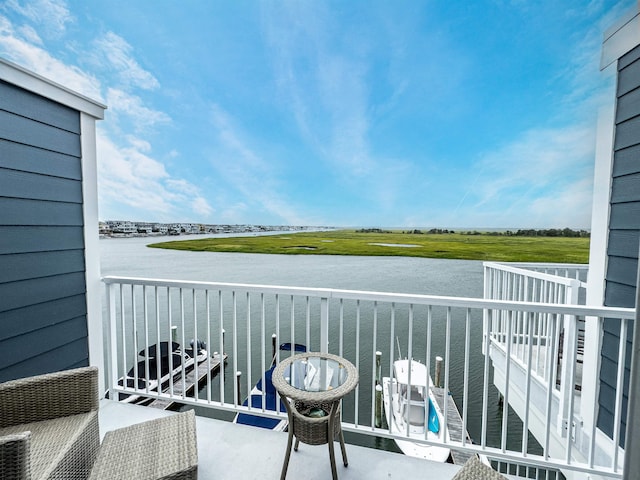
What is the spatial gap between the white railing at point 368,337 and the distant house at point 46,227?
0.80ft

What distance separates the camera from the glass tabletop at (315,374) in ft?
5.08

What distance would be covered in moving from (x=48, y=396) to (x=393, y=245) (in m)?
12.1

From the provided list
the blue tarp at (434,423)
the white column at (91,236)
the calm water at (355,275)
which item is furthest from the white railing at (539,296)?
the calm water at (355,275)

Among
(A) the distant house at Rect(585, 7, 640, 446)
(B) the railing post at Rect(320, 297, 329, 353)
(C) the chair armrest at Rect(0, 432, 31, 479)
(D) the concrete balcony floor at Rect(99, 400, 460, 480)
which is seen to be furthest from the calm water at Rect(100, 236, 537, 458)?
(C) the chair armrest at Rect(0, 432, 31, 479)

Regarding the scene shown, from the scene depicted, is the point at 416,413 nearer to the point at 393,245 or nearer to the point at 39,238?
the point at 39,238

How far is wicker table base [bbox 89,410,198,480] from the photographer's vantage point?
1.35 m

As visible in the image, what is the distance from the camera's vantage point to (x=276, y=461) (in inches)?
70.8

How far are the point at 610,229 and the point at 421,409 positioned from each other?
18.3 ft

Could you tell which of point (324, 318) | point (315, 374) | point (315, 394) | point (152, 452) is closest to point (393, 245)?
point (324, 318)

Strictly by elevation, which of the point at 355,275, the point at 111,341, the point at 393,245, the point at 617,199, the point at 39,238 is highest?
the point at 617,199

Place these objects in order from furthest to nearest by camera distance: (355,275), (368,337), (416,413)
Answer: (355,275), (368,337), (416,413)

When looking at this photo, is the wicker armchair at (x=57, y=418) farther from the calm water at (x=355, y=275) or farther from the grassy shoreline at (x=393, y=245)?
→ the grassy shoreline at (x=393, y=245)

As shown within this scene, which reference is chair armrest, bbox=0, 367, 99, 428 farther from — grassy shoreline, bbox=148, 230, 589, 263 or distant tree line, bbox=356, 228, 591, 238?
grassy shoreline, bbox=148, 230, 589, 263

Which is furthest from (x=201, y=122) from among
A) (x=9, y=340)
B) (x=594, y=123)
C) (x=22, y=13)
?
(x=594, y=123)
